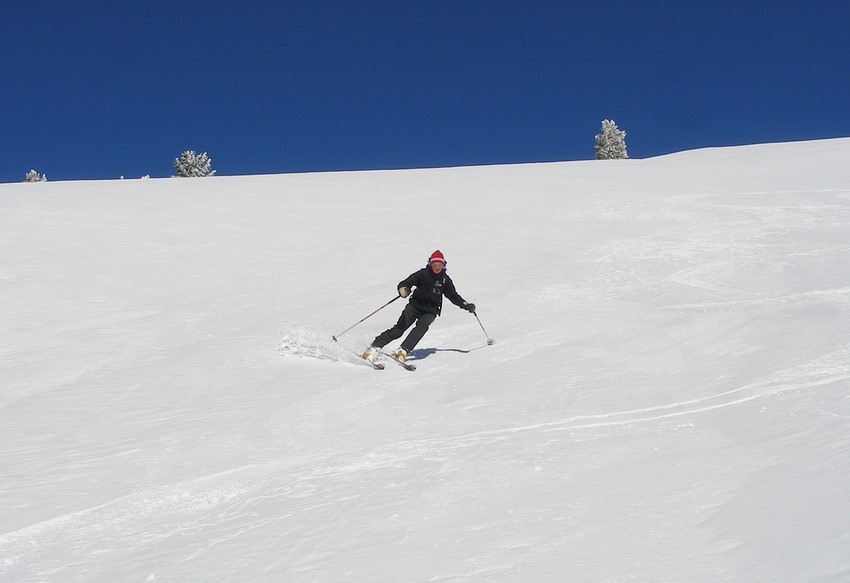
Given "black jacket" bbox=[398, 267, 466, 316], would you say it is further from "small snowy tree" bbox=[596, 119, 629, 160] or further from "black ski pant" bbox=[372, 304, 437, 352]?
"small snowy tree" bbox=[596, 119, 629, 160]

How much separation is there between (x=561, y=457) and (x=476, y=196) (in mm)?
15598

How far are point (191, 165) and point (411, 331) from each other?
159 feet

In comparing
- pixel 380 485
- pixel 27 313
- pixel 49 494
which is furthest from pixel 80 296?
pixel 380 485

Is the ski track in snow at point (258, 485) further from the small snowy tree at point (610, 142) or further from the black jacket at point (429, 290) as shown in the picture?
the small snowy tree at point (610, 142)

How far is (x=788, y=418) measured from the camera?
163 inches

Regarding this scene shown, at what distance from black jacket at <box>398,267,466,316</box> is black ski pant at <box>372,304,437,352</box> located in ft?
0.27

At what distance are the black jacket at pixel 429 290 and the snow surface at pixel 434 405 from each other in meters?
0.57

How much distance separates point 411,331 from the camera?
8453 millimetres

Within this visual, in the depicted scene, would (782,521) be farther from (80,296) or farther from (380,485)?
(80,296)

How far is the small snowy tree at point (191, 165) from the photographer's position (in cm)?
5247

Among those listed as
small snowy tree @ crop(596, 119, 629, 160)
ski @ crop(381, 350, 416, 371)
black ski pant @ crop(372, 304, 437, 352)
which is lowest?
ski @ crop(381, 350, 416, 371)

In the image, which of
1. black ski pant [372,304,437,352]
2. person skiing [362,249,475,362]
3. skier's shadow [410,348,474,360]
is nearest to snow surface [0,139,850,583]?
skier's shadow [410,348,474,360]

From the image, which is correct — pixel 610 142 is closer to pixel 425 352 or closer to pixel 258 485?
pixel 425 352

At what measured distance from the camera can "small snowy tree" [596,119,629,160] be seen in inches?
2242
